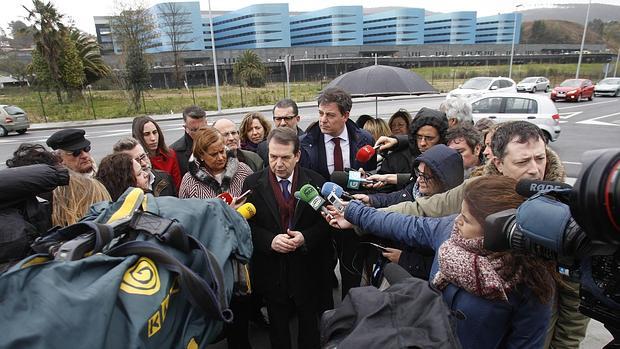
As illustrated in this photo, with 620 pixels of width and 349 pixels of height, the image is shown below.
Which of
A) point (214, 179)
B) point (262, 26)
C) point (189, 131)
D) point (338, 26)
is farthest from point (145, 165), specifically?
point (338, 26)

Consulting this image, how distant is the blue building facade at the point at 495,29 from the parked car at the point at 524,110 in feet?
356

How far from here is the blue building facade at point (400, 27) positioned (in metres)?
93.6

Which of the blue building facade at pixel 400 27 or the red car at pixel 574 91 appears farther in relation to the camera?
the blue building facade at pixel 400 27

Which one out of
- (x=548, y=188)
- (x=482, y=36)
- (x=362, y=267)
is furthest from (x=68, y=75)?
(x=482, y=36)

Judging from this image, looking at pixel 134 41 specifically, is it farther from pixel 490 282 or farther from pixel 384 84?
pixel 490 282

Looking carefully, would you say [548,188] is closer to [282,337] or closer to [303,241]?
[303,241]

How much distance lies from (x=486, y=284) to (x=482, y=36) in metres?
126

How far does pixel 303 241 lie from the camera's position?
8.38 feet

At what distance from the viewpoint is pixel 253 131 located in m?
4.58

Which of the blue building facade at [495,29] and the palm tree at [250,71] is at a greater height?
the blue building facade at [495,29]

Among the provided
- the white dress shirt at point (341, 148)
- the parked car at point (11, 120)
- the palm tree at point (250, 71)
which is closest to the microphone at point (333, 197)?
the white dress shirt at point (341, 148)

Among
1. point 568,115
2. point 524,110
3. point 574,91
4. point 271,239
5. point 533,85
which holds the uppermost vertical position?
point 271,239

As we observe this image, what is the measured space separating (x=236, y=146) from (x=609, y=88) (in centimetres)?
3118

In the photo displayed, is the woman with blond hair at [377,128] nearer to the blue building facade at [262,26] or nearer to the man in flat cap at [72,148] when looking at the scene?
the man in flat cap at [72,148]
